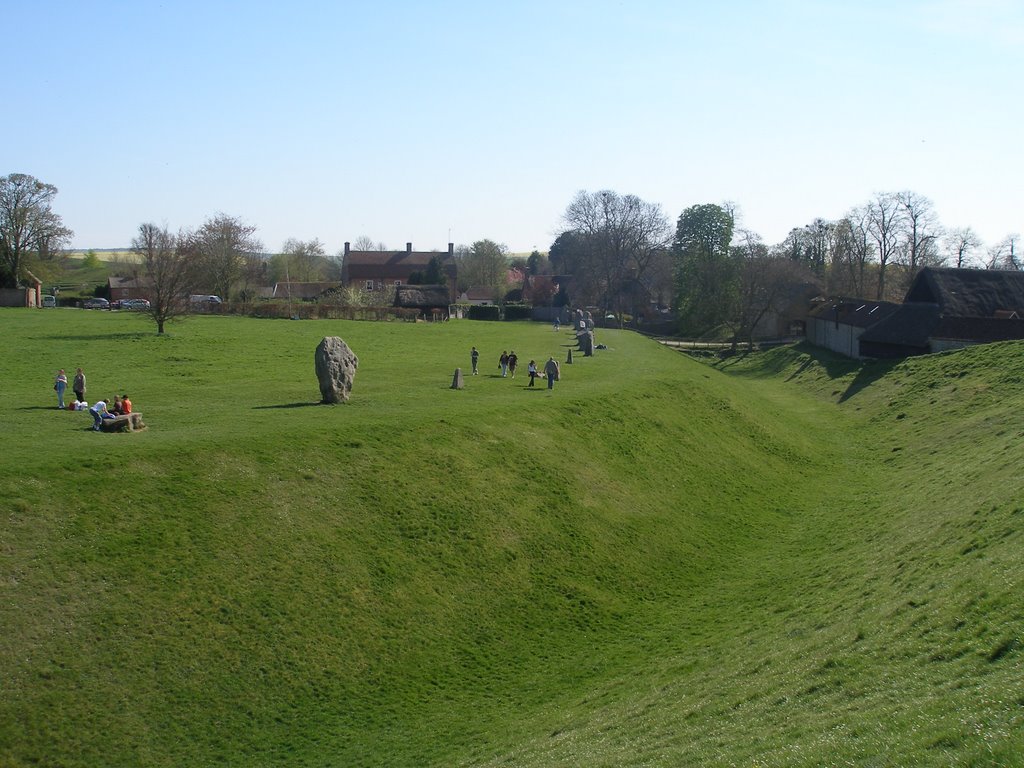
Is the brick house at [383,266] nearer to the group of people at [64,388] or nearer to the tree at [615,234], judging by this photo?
the tree at [615,234]

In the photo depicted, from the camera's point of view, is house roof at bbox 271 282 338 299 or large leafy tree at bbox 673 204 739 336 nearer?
large leafy tree at bbox 673 204 739 336

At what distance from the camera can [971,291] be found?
2566 inches

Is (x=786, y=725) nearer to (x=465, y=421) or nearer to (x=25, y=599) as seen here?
(x=25, y=599)

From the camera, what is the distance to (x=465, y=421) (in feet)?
105

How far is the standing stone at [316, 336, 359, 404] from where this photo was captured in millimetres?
32650

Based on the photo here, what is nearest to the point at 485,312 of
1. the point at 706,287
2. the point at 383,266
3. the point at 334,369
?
the point at 706,287

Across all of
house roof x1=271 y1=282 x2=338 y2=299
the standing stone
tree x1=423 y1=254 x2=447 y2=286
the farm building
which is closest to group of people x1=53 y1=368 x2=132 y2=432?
the standing stone

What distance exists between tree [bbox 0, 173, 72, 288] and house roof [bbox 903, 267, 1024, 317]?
85.3 meters

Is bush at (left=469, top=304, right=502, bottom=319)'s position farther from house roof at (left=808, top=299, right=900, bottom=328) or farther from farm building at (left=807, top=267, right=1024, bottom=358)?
farm building at (left=807, top=267, right=1024, bottom=358)

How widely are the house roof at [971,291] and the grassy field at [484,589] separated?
28098 mm

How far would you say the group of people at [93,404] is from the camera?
26737 millimetres

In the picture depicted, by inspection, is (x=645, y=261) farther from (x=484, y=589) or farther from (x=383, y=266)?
(x=484, y=589)

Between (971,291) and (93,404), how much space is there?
5935 centimetres

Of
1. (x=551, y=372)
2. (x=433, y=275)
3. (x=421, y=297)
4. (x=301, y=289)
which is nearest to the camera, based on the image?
(x=551, y=372)
